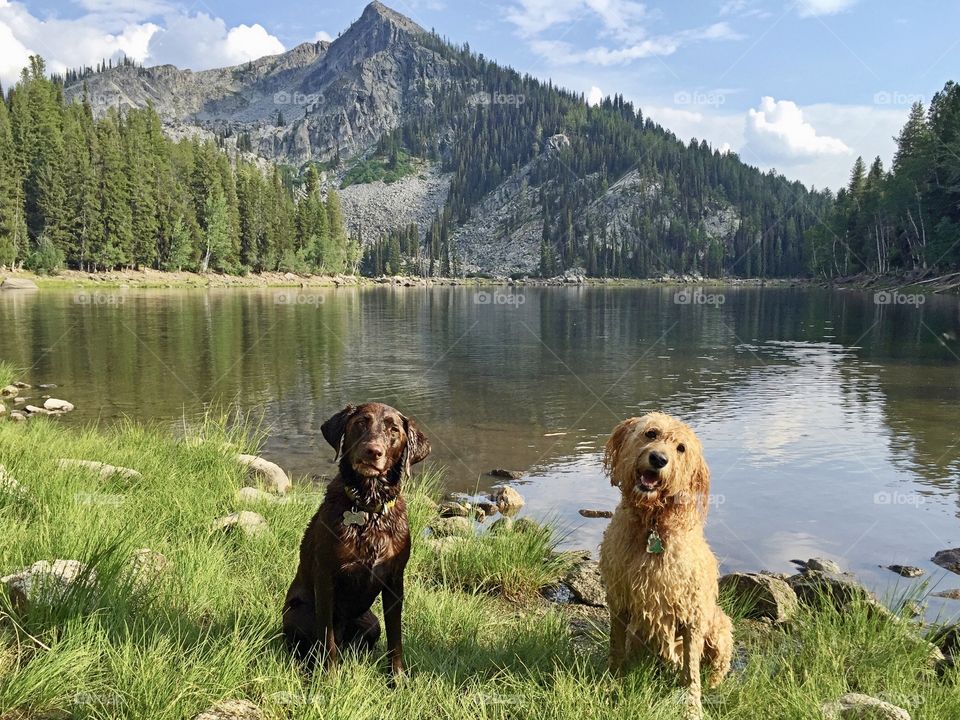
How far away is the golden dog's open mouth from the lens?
4.20m

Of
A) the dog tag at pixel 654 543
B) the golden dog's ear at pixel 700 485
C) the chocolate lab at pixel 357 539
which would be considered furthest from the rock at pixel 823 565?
the chocolate lab at pixel 357 539

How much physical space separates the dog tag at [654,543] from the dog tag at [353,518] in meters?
1.97

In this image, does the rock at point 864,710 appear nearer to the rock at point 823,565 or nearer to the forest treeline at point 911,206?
the rock at point 823,565

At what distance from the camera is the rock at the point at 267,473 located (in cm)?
1027

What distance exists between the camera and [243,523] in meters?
6.99

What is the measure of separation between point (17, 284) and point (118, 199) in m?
23.0

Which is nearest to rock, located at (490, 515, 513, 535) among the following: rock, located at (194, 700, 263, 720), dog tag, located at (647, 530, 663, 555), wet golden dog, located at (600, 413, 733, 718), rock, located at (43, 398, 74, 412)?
wet golden dog, located at (600, 413, 733, 718)

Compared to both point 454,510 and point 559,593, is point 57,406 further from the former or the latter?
point 559,593

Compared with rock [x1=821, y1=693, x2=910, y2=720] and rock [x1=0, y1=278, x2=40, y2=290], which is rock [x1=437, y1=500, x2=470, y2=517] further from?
rock [x1=0, y1=278, x2=40, y2=290]

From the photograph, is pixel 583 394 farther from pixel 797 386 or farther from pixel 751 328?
pixel 751 328

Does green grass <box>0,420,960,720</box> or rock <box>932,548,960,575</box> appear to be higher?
A: green grass <box>0,420,960,720</box>

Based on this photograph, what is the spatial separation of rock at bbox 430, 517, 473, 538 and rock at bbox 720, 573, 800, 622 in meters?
3.28

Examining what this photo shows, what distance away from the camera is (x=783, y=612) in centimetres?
650

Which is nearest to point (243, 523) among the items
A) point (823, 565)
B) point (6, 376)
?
point (823, 565)
